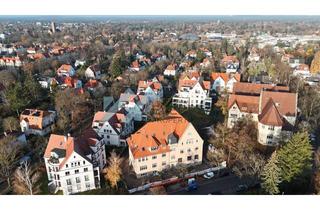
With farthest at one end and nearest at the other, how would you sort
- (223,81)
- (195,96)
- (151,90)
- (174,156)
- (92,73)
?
(92,73) < (223,81) < (151,90) < (195,96) < (174,156)

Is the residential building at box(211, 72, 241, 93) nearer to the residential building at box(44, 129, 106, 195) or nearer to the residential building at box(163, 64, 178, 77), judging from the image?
the residential building at box(163, 64, 178, 77)

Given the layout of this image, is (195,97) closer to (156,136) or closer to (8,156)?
(156,136)

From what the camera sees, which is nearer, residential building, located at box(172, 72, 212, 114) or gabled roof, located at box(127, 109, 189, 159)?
gabled roof, located at box(127, 109, 189, 159)

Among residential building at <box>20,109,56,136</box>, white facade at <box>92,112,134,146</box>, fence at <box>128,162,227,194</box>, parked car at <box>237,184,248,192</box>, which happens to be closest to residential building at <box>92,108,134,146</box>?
white facade at <box>92,112,134,146</box>

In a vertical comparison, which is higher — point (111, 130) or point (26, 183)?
point (111, 130)

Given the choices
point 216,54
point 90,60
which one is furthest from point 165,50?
point 90,60

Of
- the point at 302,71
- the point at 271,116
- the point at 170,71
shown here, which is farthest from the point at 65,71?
the point at 302,71

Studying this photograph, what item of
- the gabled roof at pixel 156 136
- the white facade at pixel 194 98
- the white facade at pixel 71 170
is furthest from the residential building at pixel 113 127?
the white facade at pixel 194 98
